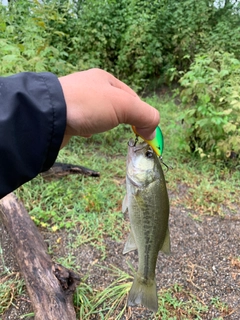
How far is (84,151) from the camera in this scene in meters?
4.93

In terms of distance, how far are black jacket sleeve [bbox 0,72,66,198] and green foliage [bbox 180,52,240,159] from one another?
3220mm

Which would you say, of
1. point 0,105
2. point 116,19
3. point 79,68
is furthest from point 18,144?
point 116,19

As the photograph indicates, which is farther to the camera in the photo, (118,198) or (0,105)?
(118,198)

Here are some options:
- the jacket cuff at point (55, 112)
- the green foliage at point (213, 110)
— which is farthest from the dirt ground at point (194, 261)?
the jacket cuff at point (55, 112)

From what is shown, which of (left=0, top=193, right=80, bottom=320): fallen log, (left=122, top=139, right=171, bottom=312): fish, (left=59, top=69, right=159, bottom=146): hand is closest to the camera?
(left=59, top=69, right=159, bottom=146): hand

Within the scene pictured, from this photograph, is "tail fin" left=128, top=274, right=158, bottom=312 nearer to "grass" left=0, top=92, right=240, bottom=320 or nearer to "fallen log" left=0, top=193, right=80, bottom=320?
"fallen log" left=0, top=193, right=80, bottom=320

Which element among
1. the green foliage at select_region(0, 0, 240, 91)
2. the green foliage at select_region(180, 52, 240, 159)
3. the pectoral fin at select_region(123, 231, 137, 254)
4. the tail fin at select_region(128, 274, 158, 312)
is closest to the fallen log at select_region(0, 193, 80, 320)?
the tail fin at select_region(128, 274, 158, 312)

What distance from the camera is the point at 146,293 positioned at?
1891mm

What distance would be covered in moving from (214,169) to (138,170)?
314cm

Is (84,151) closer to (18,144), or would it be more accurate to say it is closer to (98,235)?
(98,235)

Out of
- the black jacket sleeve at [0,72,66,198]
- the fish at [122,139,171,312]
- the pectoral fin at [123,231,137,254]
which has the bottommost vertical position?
the pectoral fin at [123,231,137,254]

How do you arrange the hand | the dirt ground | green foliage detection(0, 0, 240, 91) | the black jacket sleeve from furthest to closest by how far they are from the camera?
green foliage detection(0, 0, 240, 91), the dirt ground, the hand, the black jacket sleeve

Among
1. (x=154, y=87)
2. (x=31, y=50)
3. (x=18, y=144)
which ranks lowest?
(x=154, y=87)

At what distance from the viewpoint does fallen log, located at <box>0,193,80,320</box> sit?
226 centimetres
